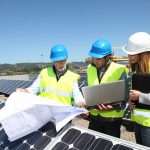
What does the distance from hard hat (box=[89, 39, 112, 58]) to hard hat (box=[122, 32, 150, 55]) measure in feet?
1.75

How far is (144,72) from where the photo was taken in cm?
342

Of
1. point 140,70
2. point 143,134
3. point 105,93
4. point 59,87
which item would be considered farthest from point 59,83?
point 143,134

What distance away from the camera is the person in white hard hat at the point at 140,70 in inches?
132

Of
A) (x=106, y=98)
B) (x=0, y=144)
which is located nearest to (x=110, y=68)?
(x=106, y=98)

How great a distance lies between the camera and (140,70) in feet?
11.4

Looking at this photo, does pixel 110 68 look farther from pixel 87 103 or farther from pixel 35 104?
pixel 35 104

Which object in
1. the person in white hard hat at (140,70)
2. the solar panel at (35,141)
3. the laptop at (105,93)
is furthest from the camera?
the laptop at (105,93)

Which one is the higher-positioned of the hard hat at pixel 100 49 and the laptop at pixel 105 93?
the hard hat at pixel 100 49

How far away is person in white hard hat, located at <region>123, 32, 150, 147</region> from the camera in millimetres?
3346

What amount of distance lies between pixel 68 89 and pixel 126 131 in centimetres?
422

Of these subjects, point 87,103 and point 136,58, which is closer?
point 136,58

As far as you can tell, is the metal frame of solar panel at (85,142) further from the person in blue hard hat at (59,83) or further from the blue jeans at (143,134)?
the person in blue hard hat at (59,83)

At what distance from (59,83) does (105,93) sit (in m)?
1.06

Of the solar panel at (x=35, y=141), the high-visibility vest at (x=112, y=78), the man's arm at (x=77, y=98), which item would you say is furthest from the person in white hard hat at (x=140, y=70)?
the solar panel at (x=35, y=141)
